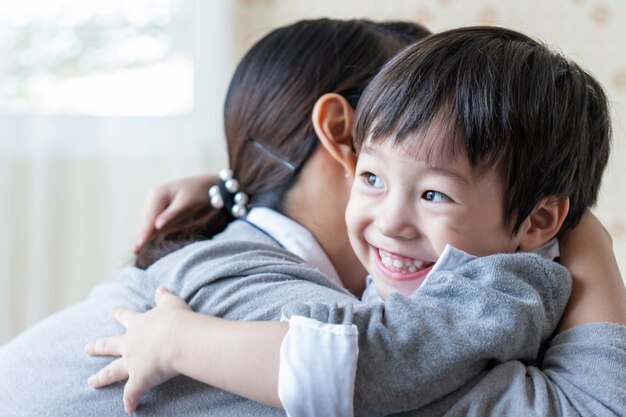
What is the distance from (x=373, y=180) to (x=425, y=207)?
0.31ft

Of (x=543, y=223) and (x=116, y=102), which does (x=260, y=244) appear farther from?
(x=116, y=102)

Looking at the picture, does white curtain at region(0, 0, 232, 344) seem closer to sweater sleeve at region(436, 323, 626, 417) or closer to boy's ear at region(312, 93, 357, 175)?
boy's ear at region(312, 93, 357, 175)

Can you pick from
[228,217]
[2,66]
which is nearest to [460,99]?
Answer: [228,217]

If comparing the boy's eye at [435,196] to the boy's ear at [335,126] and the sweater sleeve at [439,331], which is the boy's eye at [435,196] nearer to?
the sweater sleeve at [439,331]

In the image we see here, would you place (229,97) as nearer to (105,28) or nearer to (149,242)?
(149,242)

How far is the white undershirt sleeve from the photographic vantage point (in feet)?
2.77

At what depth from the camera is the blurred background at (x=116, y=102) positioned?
8.72 ft

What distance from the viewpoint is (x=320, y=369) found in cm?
84

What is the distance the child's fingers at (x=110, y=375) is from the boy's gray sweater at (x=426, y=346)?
0.05 feet

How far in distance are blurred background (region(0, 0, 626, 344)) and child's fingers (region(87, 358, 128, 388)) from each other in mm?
1405

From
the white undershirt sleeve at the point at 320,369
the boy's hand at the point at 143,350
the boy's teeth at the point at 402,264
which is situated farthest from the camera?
the boy's teeth at the point at 402,264

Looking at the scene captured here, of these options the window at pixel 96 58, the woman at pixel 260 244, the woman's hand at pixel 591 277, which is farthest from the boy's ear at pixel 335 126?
the window at pixel 96 58

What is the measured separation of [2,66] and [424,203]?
6.23 feet

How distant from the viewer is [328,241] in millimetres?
1359
